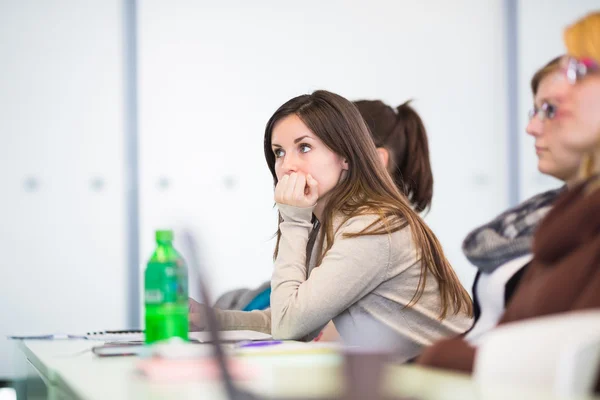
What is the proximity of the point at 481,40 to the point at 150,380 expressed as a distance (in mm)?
3259

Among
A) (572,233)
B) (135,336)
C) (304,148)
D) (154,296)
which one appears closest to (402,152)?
(304,148)

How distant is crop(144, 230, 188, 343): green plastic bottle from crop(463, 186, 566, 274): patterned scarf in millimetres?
512

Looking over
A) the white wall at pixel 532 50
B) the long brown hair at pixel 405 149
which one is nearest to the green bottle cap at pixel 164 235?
the long brown hair at pixel 405 149

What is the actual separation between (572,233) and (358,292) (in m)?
0.79

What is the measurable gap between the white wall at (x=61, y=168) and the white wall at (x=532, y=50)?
5.91 ft

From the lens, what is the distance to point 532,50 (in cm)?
392

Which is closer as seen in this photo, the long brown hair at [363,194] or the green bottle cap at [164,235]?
the green bottle cap at [164,235]

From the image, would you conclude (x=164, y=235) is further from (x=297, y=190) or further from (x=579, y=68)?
(x=579, y=68)

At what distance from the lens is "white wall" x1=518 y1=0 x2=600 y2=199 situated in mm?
3906

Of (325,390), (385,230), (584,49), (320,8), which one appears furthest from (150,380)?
(320,8)

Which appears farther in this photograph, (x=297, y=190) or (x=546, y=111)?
(x=297, y=190)

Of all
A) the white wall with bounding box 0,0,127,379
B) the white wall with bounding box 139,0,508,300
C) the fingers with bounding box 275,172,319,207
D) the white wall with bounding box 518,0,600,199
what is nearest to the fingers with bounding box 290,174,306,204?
the fingers with bounding box 275,172,319,207

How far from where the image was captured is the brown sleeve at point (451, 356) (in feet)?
3.34

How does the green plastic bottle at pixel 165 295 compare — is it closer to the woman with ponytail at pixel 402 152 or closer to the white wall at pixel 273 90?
the woman with ponytail at pixel 402 152
